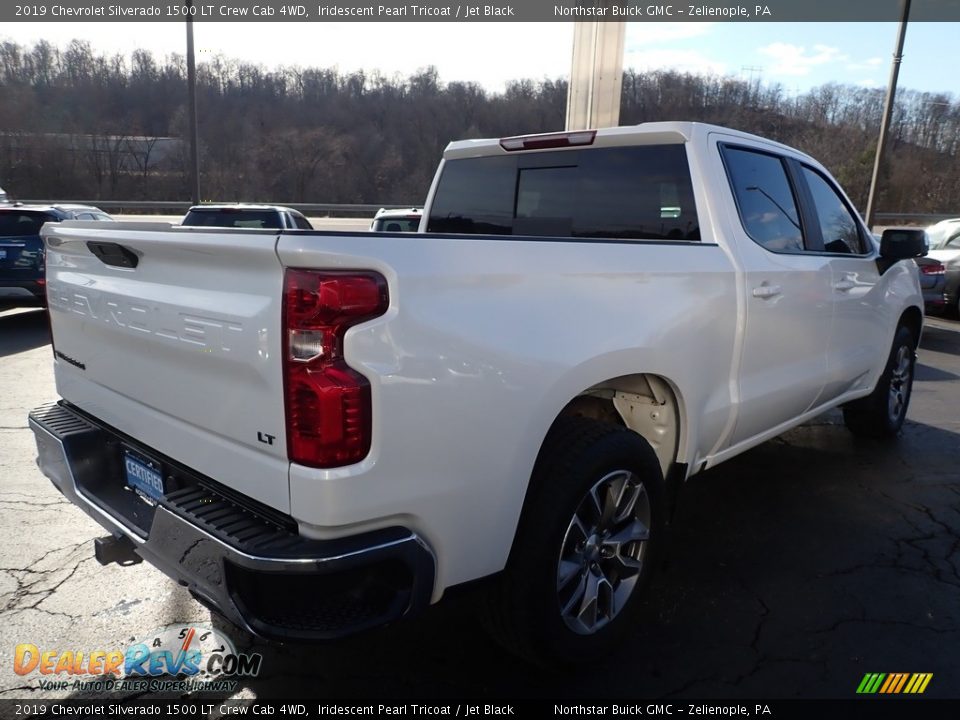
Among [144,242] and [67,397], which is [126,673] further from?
[144,242]

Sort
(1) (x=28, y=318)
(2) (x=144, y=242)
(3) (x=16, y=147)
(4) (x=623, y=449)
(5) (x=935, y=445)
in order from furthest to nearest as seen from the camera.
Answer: (3) (x=16, y=147)
(1) (x=28, y=318)
(5) (x=935, y=445)
(4) (x=623, y=449)
(2) (x=144, y=242)

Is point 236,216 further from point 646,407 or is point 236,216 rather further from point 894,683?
point 894,683

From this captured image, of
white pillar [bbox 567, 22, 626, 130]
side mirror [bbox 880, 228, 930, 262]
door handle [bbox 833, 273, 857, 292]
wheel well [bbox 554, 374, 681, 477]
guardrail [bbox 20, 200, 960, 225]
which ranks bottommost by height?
guardrail [bbox 20, 200, 960, 225]

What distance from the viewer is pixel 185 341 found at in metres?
1.97

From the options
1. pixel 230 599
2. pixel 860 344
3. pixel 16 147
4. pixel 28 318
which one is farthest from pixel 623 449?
pixel 16 147

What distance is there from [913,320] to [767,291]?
Answer: 2.88m

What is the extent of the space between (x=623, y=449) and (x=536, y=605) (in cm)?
62

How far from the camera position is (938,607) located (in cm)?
291

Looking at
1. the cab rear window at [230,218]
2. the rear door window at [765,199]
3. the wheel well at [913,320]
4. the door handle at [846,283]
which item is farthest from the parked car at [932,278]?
the cab rear window at [230,218]

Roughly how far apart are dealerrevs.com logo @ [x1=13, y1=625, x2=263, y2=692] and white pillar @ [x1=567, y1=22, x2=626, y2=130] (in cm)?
763

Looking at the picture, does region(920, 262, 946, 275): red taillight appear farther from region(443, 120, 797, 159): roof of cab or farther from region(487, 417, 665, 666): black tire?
region(487, 417, 665, 666): black tire

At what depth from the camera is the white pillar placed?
8.42 m

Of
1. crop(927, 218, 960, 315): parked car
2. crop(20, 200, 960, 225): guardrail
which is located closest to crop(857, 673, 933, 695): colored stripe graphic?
crop(927, 218, 960, 315): parked car

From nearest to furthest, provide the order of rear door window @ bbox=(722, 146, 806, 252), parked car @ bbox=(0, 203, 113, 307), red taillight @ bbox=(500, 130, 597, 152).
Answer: rear door window @ bbox=(722, 146, 806, 252)
red taillight @ bbox=(500, 130, 597, 152)
parked car @ bbox=(0, 203, 113, 307)
